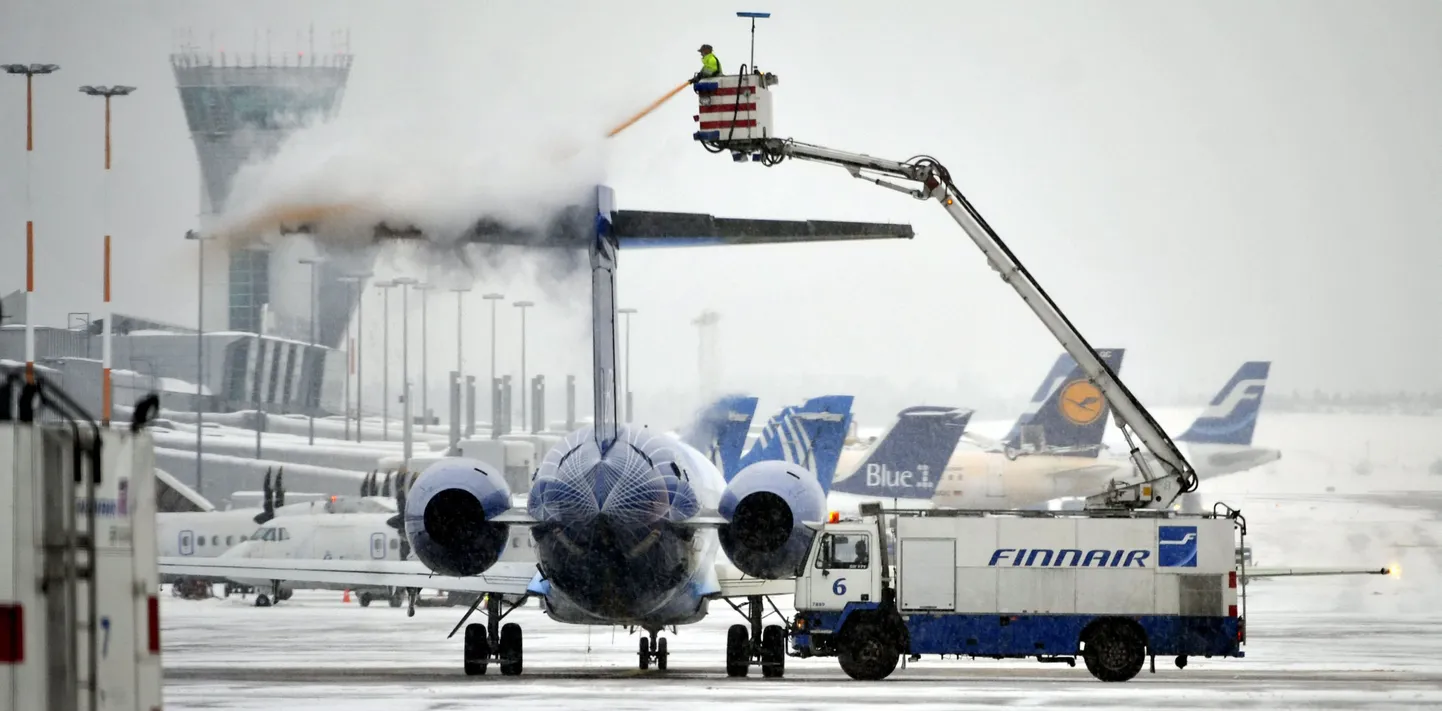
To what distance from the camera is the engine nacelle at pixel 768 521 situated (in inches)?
1003

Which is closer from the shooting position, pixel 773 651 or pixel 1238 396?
pixel 773 651

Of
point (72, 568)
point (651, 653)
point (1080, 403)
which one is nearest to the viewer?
point (72, 568)

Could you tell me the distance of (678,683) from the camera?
25.0m

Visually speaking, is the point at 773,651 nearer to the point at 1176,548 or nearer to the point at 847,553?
the point at 847,553

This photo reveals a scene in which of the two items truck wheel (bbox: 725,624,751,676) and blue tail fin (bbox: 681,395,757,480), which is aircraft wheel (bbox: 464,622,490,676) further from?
blue tail fin (bbox: 681,395,757,480)

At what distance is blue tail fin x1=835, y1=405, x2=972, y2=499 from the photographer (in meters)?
80.9

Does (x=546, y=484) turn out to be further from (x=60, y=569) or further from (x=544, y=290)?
(x=60, y=569)

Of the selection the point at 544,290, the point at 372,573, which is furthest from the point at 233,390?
the point at 544,290

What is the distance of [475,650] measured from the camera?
1054 inches

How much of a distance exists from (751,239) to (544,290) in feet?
10.4

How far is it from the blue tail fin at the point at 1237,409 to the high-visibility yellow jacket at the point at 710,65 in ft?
191

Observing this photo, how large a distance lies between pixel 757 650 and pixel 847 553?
263 centimetres

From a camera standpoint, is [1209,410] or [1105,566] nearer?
[1105,566]

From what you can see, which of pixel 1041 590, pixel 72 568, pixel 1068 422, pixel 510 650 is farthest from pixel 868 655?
pixel 1068 422
